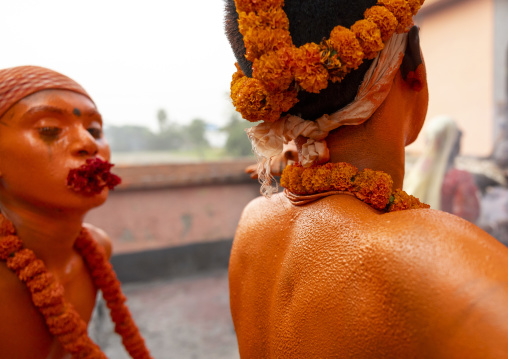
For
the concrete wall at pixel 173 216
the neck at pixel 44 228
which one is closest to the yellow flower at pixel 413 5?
the neck at pixel 44 228

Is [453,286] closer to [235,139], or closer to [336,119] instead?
[336,119]

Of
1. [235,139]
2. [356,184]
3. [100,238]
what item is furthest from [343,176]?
[235,139]

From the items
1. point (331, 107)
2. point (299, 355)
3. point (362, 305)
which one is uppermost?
point (331, 107)

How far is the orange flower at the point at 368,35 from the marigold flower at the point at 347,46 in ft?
0.05

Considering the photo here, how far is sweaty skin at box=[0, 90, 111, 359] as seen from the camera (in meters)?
1.55

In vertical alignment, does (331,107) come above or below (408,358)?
above

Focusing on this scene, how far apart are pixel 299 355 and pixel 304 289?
0.17 m

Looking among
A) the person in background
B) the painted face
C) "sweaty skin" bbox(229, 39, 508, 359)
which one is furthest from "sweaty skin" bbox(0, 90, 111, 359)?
the person in background

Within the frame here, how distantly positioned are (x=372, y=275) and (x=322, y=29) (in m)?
0.62

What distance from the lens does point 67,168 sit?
1583 mm

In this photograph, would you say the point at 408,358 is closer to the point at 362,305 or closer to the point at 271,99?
the point at 362,305

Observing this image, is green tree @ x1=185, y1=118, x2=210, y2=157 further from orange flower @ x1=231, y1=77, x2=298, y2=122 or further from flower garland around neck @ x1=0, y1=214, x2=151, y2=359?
orange flower @ x1=231, y1=77, x2=298, y2=122

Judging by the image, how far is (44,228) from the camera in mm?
1684

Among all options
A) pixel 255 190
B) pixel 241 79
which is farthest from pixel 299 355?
pixel 255 190
